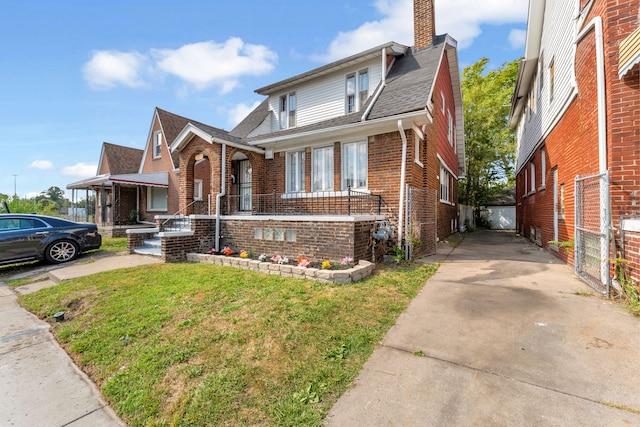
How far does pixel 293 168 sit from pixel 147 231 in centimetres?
563

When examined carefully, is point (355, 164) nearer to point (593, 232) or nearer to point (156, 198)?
point (593, 232)

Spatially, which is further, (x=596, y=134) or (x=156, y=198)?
(x=156, y=198)

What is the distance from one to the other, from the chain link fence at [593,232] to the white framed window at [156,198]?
19.6m

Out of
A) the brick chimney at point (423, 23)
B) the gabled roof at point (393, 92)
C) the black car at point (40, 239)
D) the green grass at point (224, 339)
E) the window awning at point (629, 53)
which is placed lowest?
the green grass at point (224, 339)

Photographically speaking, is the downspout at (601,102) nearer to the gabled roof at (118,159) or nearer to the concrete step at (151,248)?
the concrete step at (151,248)

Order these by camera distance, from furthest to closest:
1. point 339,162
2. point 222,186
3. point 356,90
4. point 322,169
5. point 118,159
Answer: point 118,159 → point 356,90 → point 322,169 → point 222,186 → point 339,162

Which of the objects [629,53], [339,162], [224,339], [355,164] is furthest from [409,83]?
[224,339]

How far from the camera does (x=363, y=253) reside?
6594mm

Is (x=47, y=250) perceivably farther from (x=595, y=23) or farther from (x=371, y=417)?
(x=595, y=23)

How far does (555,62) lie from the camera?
811 cm

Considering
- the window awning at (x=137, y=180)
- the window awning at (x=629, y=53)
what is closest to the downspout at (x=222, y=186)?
the window awning at (x=629, y=53)

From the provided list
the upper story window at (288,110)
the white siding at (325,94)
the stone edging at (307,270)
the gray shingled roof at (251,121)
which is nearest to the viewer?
the stone edging at (307,270)

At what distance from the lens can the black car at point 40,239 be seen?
8039 millimetres

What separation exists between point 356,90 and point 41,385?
998 cm
